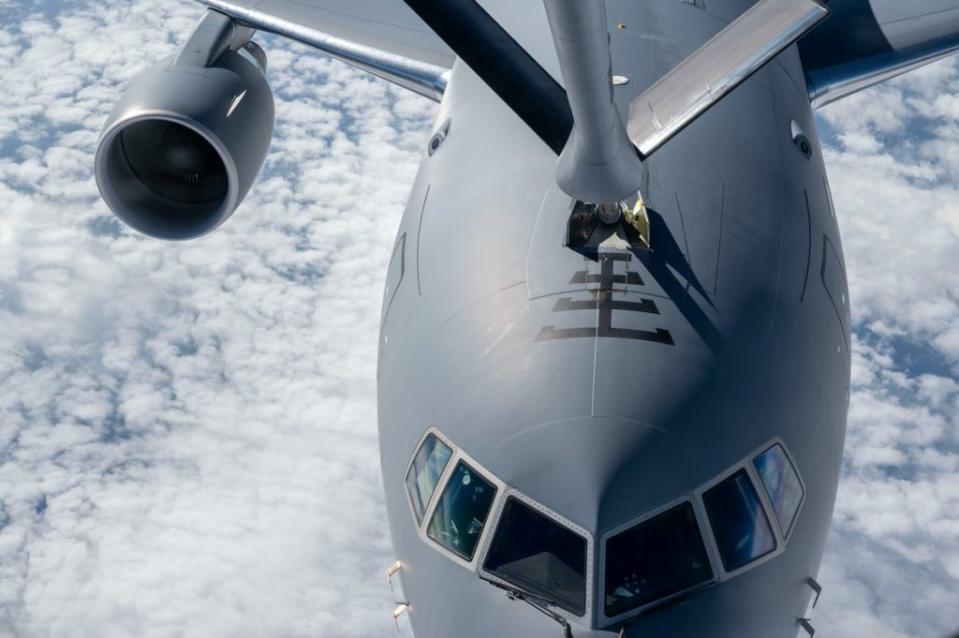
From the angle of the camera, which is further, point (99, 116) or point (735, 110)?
point (99, 116)

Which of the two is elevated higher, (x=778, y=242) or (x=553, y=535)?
(x=778, y=242)

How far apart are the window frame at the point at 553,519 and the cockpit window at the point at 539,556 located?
0.03 meters

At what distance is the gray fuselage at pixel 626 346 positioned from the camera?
11.5 meters

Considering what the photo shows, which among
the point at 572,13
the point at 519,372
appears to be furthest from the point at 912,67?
the point at 572,13

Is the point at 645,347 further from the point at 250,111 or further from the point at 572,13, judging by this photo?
the point at 250,111

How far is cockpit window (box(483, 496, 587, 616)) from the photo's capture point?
1126 centimetres

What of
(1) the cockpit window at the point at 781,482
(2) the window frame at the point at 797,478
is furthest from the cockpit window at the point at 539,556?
(1) the cockpit window at the point at 781,482

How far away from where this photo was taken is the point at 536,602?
11.3 meters

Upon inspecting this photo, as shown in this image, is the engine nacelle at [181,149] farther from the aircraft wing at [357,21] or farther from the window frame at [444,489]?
the window frame at [444,489]

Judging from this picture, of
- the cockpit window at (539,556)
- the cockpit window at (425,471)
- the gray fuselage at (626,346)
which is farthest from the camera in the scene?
the cockpit window at (425,471)

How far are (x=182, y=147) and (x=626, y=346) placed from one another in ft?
27.9

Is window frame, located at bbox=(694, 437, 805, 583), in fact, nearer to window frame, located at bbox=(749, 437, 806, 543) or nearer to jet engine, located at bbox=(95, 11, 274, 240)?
window frame, located at bbox=(749, 437, 806, 543)

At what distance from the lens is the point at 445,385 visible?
12805mm

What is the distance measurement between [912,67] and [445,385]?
34.7 feet
